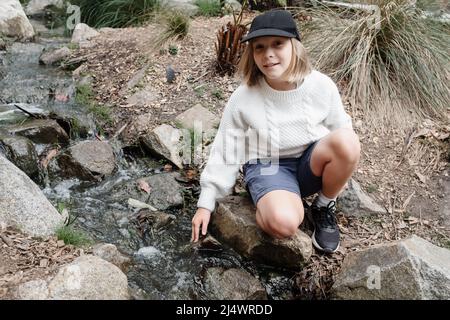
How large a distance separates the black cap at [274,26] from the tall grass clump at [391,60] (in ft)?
5.13

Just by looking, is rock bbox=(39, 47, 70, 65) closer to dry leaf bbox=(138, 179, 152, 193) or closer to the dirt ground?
the dirt ground

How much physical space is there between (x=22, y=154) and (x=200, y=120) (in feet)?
4.58

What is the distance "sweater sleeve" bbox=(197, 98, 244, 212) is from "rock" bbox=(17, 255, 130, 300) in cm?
63

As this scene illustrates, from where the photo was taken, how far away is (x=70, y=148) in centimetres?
326

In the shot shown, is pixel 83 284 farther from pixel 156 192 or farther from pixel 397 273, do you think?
pixel 397 273

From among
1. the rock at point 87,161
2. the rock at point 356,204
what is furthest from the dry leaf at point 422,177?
the rock at point 87,161

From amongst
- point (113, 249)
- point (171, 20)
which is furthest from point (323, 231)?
point (171, 20)

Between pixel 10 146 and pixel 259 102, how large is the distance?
1877 mm

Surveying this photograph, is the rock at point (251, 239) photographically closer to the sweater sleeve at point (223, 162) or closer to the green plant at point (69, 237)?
the sweater sleeve at point (223, 162)

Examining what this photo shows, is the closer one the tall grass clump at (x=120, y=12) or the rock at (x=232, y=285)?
the rock at (x=232, y=285)

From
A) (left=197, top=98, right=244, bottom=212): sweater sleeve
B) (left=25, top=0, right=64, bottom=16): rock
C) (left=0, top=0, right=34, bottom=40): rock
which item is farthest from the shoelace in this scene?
(left=25, top=0, right=64, bottom=16): rock

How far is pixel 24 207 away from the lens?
2.36 m

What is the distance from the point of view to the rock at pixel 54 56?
4996 mm

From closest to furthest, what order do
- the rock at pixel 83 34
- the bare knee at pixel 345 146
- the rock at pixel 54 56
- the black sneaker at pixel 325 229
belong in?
the bare knee at pixel 345 146 < the black sneaker at pixel 325 229 < the rock at pixel 54 56 < the rock at pixel 83 34
